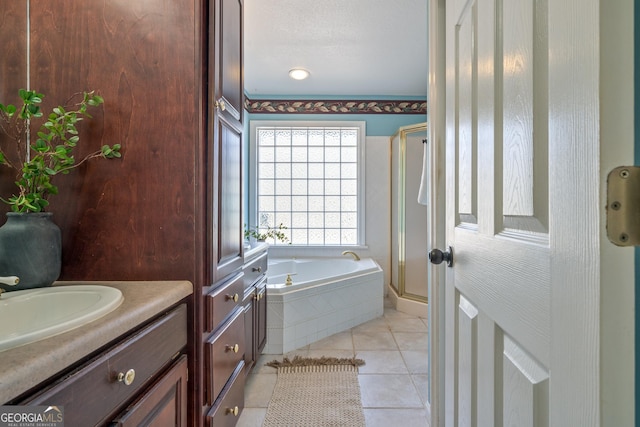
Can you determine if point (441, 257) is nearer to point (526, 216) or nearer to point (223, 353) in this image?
point (526, 216)

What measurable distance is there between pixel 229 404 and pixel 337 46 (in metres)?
2.69

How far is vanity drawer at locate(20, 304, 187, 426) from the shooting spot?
0.56 metres

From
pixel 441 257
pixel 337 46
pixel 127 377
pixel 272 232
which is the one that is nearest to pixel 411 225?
pixel 272 232

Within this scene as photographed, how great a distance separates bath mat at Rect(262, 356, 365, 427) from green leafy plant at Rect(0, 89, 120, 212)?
4.71 feet

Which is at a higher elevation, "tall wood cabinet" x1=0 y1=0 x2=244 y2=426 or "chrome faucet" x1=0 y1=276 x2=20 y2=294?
"tall wood cabinet" x1=0 y1=0 x2=244 y2=426

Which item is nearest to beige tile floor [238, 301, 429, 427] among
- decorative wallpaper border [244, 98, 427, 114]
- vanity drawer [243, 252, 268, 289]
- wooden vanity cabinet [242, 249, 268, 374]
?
wooden vanity cabinet [242, 249, 268, 374]

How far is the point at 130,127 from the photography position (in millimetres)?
1017

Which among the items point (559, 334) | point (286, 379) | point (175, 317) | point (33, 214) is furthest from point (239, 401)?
point (559, 334)

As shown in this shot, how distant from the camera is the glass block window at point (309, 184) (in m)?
3.96

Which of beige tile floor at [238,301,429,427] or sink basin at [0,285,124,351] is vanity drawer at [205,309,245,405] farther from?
beige tile floor at [238,301,429,427]

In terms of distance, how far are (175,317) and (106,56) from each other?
2.80ft

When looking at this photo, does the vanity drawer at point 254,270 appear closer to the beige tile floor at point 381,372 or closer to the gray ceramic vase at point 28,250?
the beige tile floor at point 381,372

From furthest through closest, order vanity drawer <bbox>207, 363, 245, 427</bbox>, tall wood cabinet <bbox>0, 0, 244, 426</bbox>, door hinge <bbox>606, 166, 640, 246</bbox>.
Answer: vanity drawer <bbox>207, 363, 245, 427</bbox>
tall wood cabinet <bbox>0, 0, 244, 426</bbox>
door hinge <bbox>606, 166, 640, 246</bbox>

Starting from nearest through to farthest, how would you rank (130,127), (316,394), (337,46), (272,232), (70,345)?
Result: (70,345), (130,127), (316,394), (337,46), (272,232)
